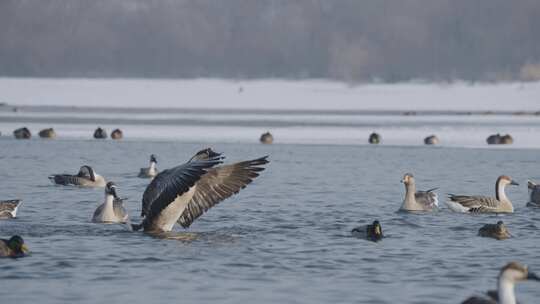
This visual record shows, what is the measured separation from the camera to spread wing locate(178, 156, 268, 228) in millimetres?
15656

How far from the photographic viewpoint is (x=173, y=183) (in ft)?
46.2

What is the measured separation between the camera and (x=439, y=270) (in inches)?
497

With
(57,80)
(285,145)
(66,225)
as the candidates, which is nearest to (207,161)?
(66,225)

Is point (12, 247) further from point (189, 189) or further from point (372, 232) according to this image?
point (372, 232)

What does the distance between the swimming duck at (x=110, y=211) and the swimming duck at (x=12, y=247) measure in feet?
11.2

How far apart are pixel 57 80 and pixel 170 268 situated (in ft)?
264

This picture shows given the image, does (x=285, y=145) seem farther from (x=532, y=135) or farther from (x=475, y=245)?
(x=475, y=245)

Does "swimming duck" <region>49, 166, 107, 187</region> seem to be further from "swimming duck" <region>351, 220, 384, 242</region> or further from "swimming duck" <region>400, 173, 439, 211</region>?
"swimming duck" <region>351, 220, 384, 242</region>

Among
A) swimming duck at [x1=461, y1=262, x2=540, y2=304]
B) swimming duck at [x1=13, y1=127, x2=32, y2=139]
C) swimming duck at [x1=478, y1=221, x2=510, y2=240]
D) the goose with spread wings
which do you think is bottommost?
swimming duck at [x1=461, y1=262, x2=540, y2=304]

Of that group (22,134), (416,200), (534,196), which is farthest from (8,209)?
(22,134)

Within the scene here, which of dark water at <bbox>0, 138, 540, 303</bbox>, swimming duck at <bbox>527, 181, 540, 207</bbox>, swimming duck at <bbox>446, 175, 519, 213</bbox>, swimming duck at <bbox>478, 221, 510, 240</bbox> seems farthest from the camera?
swimming duck at <bbox>527, 181, 540, 207</bbox>

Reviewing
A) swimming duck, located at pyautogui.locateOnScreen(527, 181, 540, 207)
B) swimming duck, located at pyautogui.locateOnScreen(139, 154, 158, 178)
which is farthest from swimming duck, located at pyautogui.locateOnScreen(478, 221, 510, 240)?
swimming duck, located at pyautogui.locateOnScreen(139, 154, 158, 178)

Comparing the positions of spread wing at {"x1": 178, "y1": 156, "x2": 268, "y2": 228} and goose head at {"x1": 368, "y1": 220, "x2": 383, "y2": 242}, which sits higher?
spread wing at {"x1": 178, "y1": 156, "x2": 268, "y2": 228}

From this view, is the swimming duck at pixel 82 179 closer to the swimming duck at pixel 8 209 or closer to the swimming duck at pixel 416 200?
the swimming duck at pixel 8 209
